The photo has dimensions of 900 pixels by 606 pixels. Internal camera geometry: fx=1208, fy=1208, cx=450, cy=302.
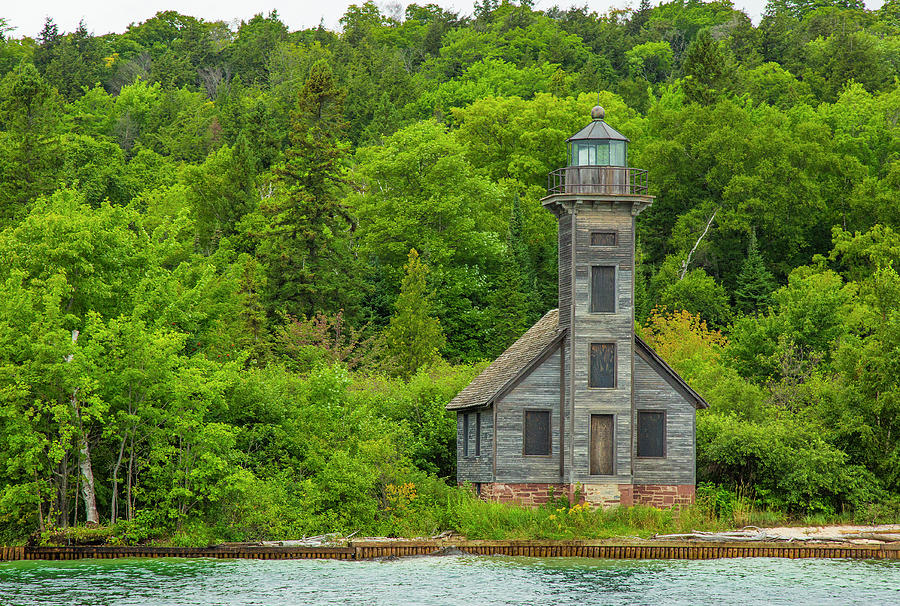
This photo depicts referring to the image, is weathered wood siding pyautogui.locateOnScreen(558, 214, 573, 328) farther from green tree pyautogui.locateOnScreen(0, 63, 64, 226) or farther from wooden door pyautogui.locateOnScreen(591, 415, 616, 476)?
green tree pyautogui.locateOnScreen(0, 63, 64, 226)

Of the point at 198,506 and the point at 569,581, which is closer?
the point at 569,581

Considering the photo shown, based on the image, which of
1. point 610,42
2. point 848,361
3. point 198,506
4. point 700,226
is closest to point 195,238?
point 700,226

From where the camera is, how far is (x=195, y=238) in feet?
234

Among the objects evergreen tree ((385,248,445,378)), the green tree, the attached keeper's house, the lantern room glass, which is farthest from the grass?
the green tree

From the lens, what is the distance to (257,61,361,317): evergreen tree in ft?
210

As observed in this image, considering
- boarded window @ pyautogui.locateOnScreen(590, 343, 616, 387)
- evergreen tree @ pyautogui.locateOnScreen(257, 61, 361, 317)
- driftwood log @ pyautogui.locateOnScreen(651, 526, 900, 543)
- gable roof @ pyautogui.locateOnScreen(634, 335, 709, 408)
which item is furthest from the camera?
evergreen tree @ pyautogui.locateOnScreen(257, 61, 361, 317)

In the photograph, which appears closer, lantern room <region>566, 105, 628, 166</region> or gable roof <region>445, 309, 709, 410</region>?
gable roof <region>445, 309, 709, 410</region>

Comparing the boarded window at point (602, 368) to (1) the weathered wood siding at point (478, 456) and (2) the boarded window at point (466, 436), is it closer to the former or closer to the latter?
(1) the weathered wood siding at point (478, 456)

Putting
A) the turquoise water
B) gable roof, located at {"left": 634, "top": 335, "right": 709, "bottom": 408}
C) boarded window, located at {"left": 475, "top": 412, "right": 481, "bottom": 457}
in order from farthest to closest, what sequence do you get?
boarded window, located at {"left": 475, "top": 412, "right": 481, "bottom": 457} → gable roof, located at {"left": 634, "top": 335, "right": 709, "bottom": 408} → the turquoise water

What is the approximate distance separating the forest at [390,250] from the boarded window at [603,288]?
6.29 meters

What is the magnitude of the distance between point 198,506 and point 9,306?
8.50 m

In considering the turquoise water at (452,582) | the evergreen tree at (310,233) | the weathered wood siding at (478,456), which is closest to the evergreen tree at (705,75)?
the evergreen tree at (310,233)

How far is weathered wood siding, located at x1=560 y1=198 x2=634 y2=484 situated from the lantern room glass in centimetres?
198

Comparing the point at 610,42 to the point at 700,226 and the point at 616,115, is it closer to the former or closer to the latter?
the point at 616,115
